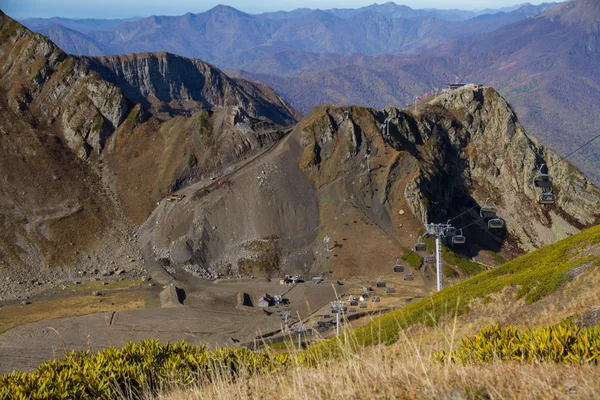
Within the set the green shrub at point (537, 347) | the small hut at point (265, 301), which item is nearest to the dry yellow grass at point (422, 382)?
the green shrub at point (537, 347)

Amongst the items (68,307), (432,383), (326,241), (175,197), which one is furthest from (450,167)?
(432,383)

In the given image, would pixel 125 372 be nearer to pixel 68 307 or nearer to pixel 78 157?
pixel 68 307

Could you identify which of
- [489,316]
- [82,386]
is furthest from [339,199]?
[82,386]

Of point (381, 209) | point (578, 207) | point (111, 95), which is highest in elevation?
point (111, 95)

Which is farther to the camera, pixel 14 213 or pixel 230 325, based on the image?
pixel 14 213

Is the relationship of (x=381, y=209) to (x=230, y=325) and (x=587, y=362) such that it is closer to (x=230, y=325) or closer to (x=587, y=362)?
(x=230, y=325)

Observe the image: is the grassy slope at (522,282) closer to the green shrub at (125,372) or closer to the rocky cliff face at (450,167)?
the green shrub at (125,372)
